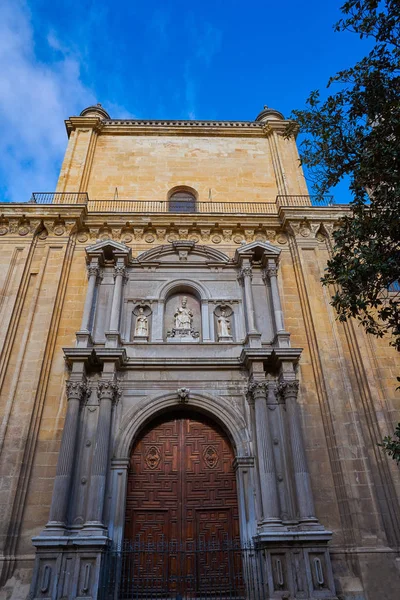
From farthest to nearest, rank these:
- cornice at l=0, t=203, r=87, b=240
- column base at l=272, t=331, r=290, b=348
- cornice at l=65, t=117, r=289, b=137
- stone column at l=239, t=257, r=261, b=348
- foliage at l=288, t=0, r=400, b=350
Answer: cornice at l=65, t=117, r=289, b=137 < cornice at l=0, t=203, r=87, b=240 < stone column at l=239, t=257, r=261, b=348 < column base at l=272, t=331, r=290, b=348 < foliage at l=288, t=0, r=400, b=350

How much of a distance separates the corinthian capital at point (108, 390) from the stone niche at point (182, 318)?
6.01 ft

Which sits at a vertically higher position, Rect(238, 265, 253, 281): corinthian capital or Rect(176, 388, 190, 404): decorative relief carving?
Rect(238, 265, 253, 281): corinthian capital

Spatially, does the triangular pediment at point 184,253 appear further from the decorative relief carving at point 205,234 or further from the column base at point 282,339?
the column base at point 282,339

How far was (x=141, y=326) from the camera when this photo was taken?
1112cm

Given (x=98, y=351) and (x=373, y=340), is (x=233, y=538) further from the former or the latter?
(x=373, y=340)

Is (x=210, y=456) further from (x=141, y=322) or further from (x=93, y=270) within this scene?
(x=93, y=270)

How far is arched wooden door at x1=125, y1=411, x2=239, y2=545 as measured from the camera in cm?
891

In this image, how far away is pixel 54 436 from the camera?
30.7ft

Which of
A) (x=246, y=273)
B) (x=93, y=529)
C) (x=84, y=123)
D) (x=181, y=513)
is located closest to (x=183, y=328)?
(x=246, y=273)

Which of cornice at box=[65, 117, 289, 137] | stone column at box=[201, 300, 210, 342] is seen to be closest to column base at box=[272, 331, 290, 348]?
stone column at box=[201, 300, 210, 342]

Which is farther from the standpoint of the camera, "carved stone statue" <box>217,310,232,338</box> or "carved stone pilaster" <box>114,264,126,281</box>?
"carved stone pilaster" <box>114,264,126,281</box>

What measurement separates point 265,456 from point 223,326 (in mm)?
3389

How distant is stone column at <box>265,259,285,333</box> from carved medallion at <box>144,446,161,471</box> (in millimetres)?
3829

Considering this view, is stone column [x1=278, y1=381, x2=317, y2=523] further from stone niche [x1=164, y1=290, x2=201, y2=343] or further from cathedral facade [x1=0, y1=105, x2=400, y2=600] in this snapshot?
stone niche [x1=164, y1=290, x2=201, y2=343]
